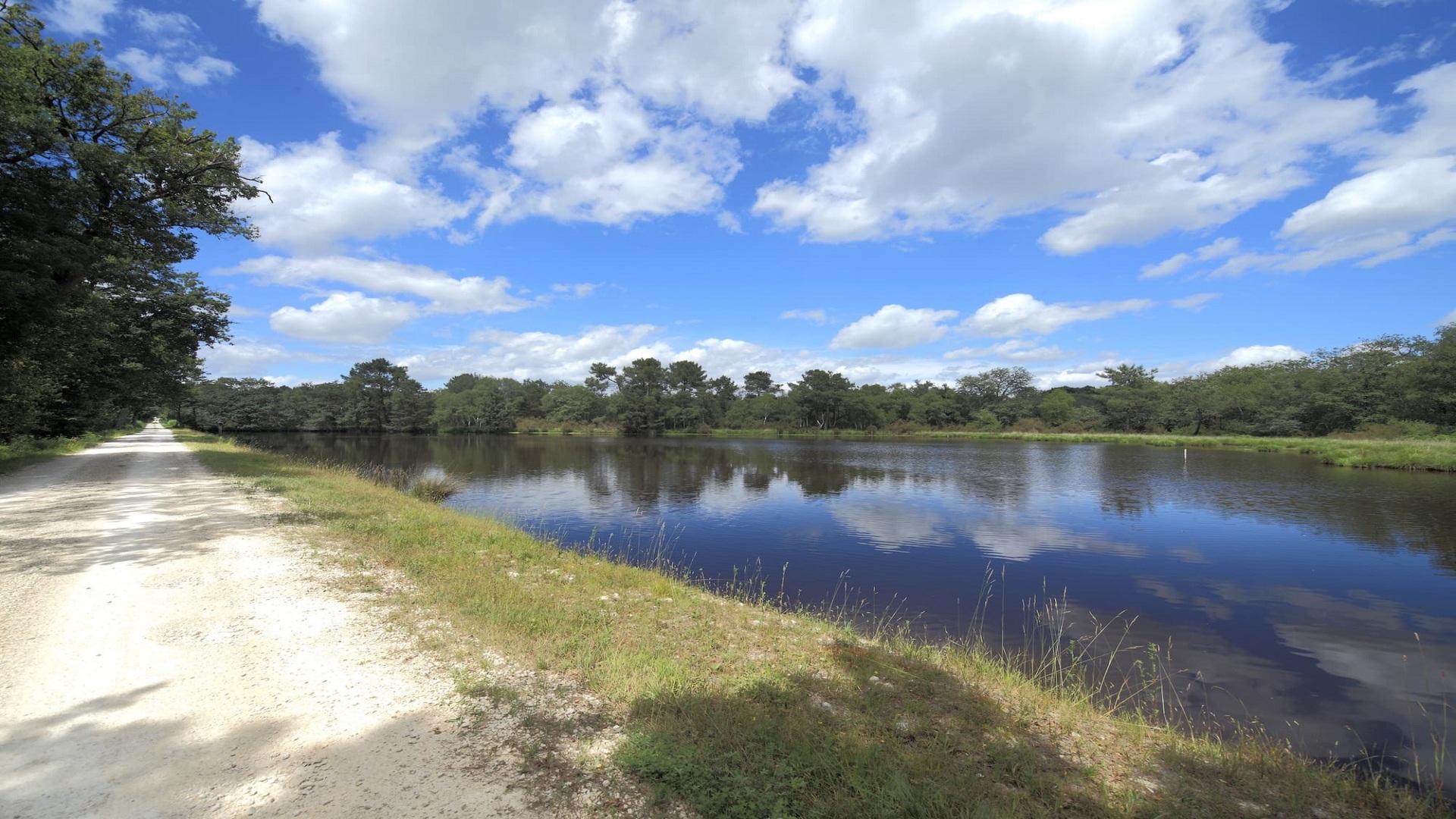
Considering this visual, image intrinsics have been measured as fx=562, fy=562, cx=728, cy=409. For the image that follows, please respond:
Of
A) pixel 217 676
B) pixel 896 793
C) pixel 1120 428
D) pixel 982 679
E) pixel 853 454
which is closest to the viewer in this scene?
pixel 896 793

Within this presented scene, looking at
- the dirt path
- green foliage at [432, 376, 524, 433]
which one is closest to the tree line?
green foliage at [432, 376, 524, 433]

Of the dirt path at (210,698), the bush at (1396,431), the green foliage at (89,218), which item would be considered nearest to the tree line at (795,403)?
the bush at (1396,431)

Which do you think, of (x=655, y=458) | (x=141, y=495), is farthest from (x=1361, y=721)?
(x=655, y=458)

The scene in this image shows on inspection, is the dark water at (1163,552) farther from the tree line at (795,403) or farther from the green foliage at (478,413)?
the green foliage at (478,413)

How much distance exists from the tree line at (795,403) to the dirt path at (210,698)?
83.4m

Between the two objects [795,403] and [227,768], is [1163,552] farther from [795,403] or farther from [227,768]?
[795,403]

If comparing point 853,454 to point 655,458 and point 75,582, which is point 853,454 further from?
point 75,582

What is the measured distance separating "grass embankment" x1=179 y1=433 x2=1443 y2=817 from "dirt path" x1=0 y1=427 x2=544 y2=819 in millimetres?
878

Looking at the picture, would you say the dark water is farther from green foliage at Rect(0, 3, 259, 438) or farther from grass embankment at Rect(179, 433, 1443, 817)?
green foliage at Rect(0, 3, 259, 438)

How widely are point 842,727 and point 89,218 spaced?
21.6 m

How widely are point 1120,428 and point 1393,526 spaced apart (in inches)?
3367

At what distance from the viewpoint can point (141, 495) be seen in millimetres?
13164

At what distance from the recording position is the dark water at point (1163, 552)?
24.7 feet

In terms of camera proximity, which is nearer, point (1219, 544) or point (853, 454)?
point (1219, 544)
